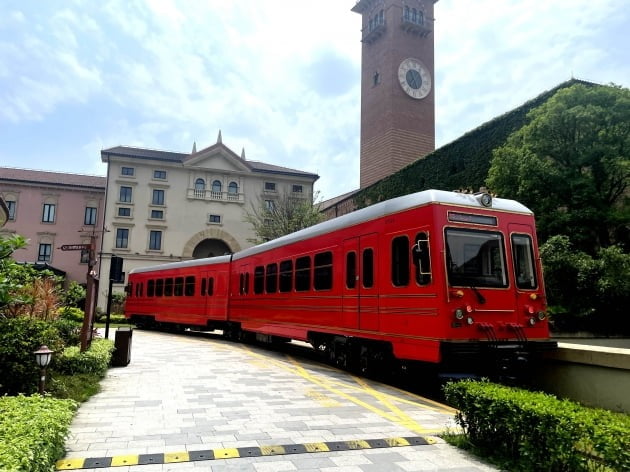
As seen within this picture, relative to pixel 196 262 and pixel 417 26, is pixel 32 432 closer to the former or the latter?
pixel 196 262

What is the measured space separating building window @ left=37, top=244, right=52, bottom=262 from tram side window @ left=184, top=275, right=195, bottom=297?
1214 inches

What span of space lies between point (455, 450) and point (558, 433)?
126 cm

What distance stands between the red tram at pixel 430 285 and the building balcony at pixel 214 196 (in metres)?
34.3

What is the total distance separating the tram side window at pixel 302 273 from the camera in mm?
12062

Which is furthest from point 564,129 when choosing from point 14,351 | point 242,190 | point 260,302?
point 242,190

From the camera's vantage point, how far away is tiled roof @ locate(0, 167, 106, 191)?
46.0 metres

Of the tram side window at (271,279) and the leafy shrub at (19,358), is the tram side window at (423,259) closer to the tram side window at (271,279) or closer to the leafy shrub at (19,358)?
the leafy shrub at (19,358)

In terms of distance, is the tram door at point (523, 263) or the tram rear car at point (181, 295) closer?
the tram door at point (523, 263)

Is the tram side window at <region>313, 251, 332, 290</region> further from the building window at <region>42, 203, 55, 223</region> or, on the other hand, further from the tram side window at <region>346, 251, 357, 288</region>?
the building window at <region>42, 203, 55, 223</region>

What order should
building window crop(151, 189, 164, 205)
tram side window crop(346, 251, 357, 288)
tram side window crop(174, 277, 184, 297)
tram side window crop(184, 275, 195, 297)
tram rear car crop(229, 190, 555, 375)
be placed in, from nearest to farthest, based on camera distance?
1. tram rear car crop(229, 190, 555, 375)
2. tram side window crop(346, 251, 357, 288)
3. tram side window crop(184, 275, 195, 297)
4. tram side window crop(174, 277, 184, 297)
5. building window crop(151, 189, 164, 205)

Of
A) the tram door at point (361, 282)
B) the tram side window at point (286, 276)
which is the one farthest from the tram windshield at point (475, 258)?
the tram side window at point (286, 276)

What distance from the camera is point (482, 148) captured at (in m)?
24.9

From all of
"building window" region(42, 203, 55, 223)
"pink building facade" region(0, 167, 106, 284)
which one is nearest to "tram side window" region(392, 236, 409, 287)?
"pink building facade" region(0, 167, 106, 284)

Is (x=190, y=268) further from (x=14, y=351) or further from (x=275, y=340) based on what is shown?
(x=14, y=351)
